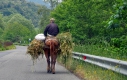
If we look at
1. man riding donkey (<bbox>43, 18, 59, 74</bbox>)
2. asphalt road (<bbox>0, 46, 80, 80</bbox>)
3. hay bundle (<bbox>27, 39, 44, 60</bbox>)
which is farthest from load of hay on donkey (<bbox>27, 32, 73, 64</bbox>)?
asphalt road (<bbox>0, 46, 80, 80</bbox>)

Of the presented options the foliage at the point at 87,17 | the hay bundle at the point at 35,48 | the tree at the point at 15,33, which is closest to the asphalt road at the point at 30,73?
the hay bundle at the point at 35,48

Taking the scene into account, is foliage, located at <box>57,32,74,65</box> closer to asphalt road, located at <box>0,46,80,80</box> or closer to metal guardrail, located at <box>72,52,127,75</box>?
metal guardrail, located at <box>72,52,127,75</box>

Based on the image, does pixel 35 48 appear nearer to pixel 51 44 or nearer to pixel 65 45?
pixel 51 44

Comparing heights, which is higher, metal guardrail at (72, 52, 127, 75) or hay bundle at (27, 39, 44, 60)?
hay bundle at (27, 39, 44, 60)

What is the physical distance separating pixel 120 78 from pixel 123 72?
1.60 feet

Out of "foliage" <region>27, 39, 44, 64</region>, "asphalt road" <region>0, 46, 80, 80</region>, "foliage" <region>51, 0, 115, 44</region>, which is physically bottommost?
"asphalt road" <region>0, 46, 80, 80</region>

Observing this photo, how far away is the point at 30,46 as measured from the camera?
1584 centimetres

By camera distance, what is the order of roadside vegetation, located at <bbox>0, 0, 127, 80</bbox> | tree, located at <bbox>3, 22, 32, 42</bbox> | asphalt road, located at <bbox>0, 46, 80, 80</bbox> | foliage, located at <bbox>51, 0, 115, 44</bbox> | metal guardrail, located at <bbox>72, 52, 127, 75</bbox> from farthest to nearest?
tree, located at <bbox>3, 22, 32, 42</bbox>
foliage, located at <bbox>51, 0, 115, 44</bbox>
asphalt road, located at <bbox>0, 46, 80, 80</bbox>
roadside vegetation, located at <bbox>0, 0, 127, 80</bbox>
metal guardrail, located at <bbox>72, 52, 127, 75</bbox>

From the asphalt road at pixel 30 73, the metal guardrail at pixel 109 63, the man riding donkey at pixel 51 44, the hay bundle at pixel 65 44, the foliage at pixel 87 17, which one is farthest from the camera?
the foliage at pixel 87 17

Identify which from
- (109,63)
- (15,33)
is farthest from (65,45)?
(15,33)

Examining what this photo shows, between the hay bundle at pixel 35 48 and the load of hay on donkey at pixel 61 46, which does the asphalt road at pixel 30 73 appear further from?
the load of hay on donkey at pixel 61 46

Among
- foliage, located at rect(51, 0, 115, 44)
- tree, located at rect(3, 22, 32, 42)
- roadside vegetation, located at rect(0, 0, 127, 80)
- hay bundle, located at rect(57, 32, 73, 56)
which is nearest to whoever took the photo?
roadside vegetation, located at rect(0, 0, 127, 80)

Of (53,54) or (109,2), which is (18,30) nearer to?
(109,2)

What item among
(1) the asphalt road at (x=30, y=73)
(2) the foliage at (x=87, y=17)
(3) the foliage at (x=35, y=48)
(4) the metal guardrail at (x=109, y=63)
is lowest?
(1) the asphalt road at (x=30, y=73)
